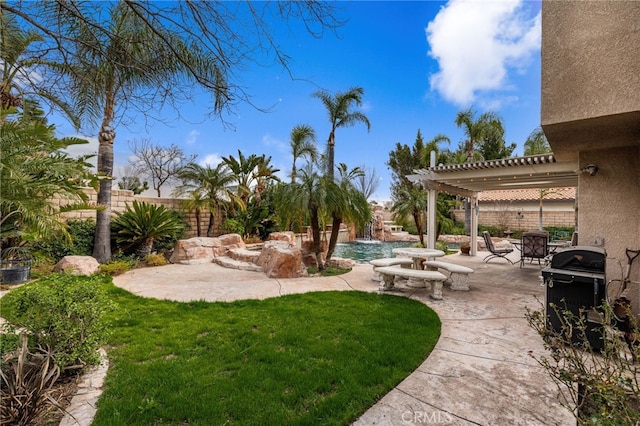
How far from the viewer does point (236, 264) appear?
9781 mm

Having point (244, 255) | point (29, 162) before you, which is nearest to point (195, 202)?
point (244, 255)

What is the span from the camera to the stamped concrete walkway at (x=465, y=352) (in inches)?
98.5

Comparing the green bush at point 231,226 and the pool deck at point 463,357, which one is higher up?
the green bush at point 231,226

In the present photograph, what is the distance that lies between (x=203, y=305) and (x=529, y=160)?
27.5ft

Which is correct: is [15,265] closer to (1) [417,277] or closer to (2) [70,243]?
(2) [70,243]

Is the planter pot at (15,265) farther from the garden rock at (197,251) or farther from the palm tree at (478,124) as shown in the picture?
the palm tree at (478,124)

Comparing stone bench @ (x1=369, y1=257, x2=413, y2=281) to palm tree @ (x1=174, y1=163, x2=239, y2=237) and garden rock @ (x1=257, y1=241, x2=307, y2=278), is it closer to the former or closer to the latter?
garden rock @ (x1=257, y1=241, x2=307, y2=278)

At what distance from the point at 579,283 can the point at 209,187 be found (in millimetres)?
13189

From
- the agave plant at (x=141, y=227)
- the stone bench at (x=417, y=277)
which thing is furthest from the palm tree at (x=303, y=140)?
the stone bench at (x=417, y=277)

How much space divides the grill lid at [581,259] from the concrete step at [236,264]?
7362mm

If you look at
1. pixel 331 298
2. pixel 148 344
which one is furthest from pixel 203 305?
pixel 331 298

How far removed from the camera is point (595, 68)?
297cm

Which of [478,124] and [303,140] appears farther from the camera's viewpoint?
[303,140]

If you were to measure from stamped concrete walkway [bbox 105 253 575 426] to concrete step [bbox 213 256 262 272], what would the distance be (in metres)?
1.22
